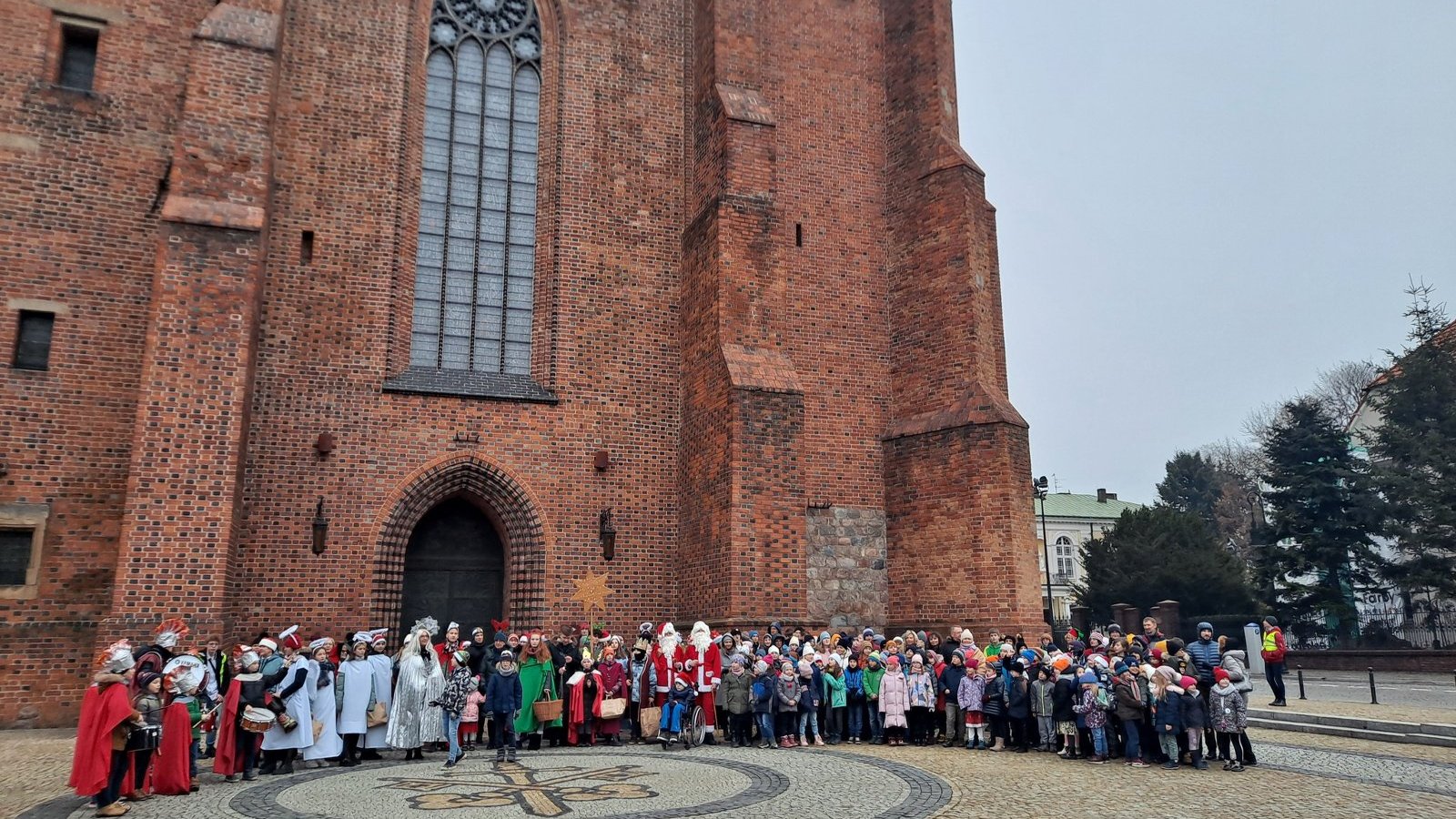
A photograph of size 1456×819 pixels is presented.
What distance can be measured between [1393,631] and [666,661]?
2296 cm

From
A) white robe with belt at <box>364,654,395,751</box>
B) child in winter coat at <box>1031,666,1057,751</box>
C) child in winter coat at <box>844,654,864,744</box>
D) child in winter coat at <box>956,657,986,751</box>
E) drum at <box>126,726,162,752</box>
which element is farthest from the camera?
child in winter coat at <box>844,654,864,744</box>

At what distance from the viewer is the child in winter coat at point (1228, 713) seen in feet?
29.7

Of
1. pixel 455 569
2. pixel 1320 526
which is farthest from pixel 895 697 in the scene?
pixel 1320 526

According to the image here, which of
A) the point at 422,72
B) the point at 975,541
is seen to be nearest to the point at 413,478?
the point at 422,72

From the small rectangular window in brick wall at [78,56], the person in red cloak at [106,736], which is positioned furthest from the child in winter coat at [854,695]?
the small rectangular window in brick wall at [78,56]

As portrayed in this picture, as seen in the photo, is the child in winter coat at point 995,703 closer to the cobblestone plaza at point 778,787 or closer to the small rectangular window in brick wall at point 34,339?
the cobblestone plaza at point 778,787

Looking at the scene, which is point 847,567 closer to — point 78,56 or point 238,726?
point 238,726

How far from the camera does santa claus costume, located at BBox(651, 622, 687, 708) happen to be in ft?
36.3

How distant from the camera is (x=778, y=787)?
7922 mm

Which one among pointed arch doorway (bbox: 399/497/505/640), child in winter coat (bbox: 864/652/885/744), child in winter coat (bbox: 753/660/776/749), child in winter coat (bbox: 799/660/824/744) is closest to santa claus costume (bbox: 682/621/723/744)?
child in winter coat (bbox: 753/660/776/749)

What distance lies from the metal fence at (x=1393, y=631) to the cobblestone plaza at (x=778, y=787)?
664 inches

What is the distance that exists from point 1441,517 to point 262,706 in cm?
2611

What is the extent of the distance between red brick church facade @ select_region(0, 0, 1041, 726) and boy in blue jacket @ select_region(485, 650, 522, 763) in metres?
4.20

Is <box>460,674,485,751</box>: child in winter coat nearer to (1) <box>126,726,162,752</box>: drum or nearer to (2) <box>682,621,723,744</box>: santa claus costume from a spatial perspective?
(2) <box>682,621,723,744</box>: santa claus costume
